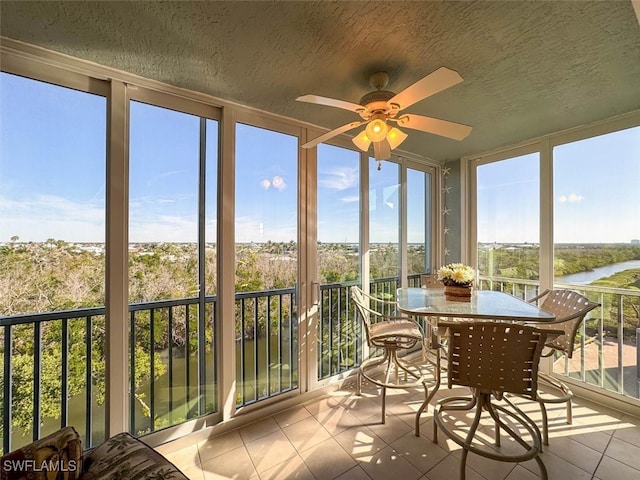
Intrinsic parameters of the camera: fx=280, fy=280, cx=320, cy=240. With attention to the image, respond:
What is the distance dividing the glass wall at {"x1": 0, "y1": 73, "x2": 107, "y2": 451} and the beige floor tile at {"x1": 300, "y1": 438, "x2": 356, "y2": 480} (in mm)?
1373

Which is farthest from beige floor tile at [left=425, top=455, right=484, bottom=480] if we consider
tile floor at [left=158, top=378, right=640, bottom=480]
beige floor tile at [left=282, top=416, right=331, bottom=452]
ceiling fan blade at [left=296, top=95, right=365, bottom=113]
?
ceiling fan blade at [left=296, top=95, right=365, bottom=113]

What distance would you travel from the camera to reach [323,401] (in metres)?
2.54

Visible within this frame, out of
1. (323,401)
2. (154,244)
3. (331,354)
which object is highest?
(154,244)

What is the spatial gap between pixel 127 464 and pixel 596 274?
3.69 meters

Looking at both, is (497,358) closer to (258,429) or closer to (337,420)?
(337,420)

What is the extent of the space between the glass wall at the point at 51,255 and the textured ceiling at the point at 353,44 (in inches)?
14.5

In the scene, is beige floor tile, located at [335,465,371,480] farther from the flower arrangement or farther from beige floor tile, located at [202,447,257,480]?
the flower arrangement

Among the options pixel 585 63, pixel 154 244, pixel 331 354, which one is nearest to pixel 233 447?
pixel 331 354

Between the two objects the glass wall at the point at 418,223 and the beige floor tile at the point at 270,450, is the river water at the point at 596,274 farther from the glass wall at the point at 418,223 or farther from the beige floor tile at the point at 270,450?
the beige floor tile at the point at 270,450

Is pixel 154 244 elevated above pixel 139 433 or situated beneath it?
elevated above

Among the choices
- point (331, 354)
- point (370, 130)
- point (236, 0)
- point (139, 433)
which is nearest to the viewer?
point (236, 0)

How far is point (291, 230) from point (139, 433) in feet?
5.95

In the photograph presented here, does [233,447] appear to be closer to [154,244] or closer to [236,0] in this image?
[154,244]

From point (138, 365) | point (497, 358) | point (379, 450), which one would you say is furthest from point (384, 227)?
point (138, 365)
